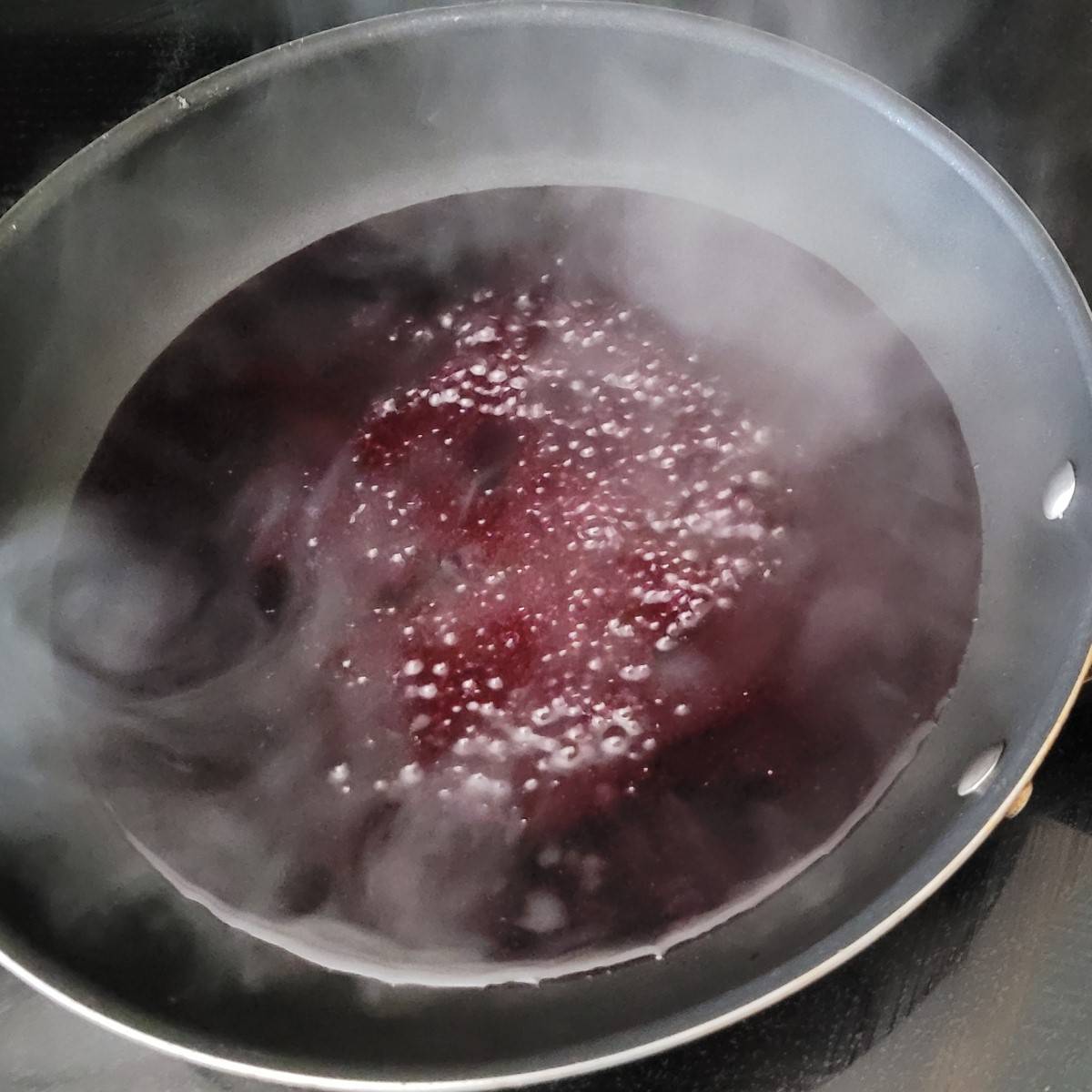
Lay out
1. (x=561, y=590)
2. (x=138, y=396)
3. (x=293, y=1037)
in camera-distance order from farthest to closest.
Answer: (x=138, y=396) < (x=561, y=590) < (x=293, y=1037)

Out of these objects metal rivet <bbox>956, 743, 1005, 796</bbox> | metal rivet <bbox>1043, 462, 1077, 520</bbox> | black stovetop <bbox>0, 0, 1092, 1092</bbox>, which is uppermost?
metal rivet <bbox>1043, 462, 1077, 520</bbox>

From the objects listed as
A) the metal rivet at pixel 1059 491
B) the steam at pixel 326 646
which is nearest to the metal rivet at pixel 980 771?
the steam at pixel 326 646

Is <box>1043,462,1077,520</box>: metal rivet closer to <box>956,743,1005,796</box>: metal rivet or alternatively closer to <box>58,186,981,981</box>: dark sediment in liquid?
<box>58,186,981,981</box>: dark sediment in liquid

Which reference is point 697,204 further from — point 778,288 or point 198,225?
point 198,225

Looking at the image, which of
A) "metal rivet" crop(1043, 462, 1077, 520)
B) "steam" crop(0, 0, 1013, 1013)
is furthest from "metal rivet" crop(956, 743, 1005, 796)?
"metal rivet" crop(1043, 462, 1077, 520)

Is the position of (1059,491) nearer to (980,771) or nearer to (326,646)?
(980,771)

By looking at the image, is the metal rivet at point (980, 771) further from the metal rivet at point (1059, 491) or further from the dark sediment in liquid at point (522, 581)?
the metal rivet at point (1059, 491)

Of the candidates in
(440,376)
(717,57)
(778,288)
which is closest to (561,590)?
(440,376)

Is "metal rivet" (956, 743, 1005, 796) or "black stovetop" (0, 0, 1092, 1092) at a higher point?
"metal rivet" (956, 743, 1005, 796)
